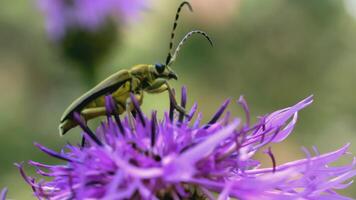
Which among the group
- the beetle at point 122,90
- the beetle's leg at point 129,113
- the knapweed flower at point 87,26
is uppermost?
the knapweed flower at point 87,26

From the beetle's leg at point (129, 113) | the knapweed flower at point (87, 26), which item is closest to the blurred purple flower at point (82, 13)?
the knapweed flower at point (87, 26)

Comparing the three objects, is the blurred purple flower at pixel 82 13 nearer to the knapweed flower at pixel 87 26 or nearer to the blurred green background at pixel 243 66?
the knapweed flower at pixel 87 26

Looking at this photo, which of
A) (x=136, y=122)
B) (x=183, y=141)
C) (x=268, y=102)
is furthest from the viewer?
(x=268, y=102)

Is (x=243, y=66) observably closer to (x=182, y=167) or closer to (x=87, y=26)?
(x=87, y=26)

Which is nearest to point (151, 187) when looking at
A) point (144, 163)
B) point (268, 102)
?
point (144, 163)

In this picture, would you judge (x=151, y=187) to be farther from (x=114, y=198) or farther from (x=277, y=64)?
(x=277, y=64)

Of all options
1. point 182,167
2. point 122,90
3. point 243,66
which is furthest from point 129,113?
point 243,66
